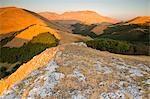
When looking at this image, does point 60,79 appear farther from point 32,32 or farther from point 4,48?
point 32,32

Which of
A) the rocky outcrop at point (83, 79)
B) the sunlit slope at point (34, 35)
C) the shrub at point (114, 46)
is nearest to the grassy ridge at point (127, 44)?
the shrub at point (114, 46)

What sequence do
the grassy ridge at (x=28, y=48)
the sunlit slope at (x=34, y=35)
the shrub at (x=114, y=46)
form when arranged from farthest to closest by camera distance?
the sunlit slope at (x=34, y=35), the grassy ridge at (x=28, y=48), the shrub at (x=114, y=46)

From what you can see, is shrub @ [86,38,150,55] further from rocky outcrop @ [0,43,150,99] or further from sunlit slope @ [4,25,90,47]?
sunlit slope @ [4,25,90,47]

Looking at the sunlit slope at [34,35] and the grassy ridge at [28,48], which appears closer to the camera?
the grassy ridge at [28,48]

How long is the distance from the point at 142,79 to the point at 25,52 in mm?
77405

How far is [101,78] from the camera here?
2330 centimetres

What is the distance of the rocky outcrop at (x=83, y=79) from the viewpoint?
21547 millimetres

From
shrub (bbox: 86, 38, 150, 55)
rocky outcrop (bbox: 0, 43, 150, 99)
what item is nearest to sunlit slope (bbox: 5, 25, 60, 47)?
shrub (bbox: 86, 38, 150, 55)

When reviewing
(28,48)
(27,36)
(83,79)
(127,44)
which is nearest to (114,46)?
(127,44)

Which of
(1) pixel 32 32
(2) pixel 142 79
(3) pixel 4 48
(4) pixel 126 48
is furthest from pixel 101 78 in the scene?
(1) pixel 32 32

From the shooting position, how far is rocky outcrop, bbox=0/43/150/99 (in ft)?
70.7

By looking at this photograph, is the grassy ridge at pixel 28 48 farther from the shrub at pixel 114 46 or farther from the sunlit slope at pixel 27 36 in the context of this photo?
the shrub at pixel 114 46

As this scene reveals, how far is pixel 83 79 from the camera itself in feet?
76.0

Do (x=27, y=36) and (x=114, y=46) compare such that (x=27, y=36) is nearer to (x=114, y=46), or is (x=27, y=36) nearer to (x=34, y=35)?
(x=34, y=35)
